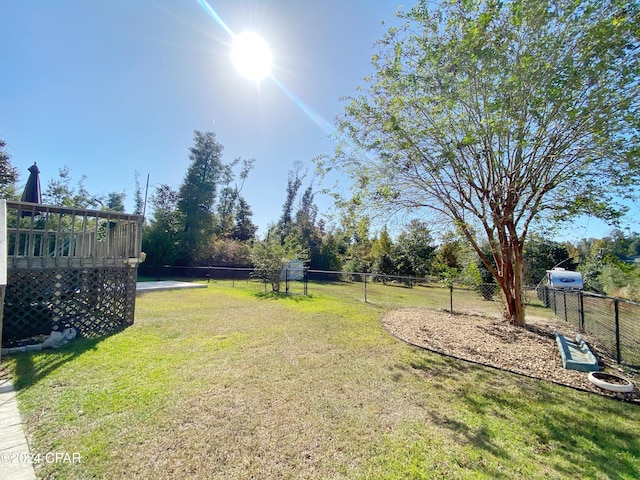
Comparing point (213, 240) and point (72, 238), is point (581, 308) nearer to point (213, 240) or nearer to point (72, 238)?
point (72, 238)

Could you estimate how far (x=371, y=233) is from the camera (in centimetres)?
736

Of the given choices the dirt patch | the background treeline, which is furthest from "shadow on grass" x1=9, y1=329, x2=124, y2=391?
the background treeline

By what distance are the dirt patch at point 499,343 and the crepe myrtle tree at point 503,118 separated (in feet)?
2.84

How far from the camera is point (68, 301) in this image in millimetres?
4949

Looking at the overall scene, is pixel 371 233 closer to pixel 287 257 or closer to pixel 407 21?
pixel 407 21

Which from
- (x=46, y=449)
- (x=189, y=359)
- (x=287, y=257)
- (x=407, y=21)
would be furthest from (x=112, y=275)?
(x=407, y=21)

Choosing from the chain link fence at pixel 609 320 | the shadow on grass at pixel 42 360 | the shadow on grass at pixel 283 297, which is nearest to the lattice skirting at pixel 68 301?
the shadow on grass at pixel 42 360

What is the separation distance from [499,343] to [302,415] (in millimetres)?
4284

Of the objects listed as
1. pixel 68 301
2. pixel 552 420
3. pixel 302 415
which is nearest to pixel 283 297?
pixel 68 301

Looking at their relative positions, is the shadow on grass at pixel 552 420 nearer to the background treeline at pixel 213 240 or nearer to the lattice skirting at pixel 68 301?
the lattice skirting at pixel 68 301

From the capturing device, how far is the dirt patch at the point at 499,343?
3.88m

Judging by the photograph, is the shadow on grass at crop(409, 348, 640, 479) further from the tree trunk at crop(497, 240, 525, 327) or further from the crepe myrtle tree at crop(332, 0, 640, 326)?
the crepe myrtle tree at crop(332, 0, 640, 326)

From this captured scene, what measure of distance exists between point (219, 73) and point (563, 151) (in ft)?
27.1

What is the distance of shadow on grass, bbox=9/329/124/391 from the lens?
328 cm
